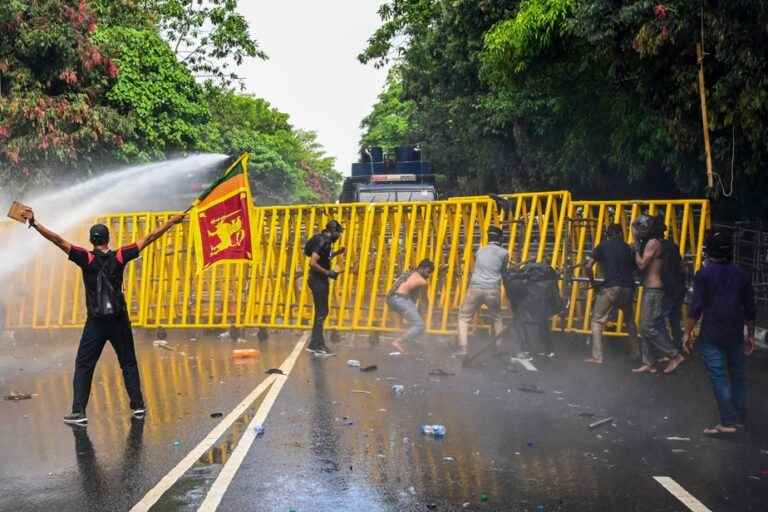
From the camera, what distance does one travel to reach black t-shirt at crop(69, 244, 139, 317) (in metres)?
8.52

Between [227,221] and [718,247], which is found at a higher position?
[227,221]

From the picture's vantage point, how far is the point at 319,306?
13461 mm

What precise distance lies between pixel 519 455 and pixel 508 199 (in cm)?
749

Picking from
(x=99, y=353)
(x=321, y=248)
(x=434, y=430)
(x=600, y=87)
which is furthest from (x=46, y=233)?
→ (x=600, y=87)

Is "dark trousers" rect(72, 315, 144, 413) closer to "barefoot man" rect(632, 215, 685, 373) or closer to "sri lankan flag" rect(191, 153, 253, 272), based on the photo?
"sri lankan flag" rect(191, 153, 253, 272)

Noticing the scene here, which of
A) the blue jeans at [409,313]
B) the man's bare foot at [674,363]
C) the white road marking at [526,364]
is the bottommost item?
the white road marking at [526,364]

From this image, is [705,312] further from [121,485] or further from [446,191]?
[446,191]

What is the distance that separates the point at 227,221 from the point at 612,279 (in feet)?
17.8

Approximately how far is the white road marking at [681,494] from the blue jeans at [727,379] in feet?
5.97

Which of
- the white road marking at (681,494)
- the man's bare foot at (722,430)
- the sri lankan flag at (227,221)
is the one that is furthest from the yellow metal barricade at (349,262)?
the white road marking at (681,494)

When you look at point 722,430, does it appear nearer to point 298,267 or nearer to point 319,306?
point 319,306

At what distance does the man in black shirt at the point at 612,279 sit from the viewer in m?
11.8

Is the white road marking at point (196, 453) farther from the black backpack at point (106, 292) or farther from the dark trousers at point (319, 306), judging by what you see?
the dark trousers at point (319, 306)

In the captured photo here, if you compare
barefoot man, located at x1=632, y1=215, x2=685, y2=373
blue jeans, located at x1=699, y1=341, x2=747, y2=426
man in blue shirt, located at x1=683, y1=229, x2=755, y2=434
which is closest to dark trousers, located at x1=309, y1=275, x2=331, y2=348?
barefoot man, located at x1=632, y1=215, x2=685, y2=373
